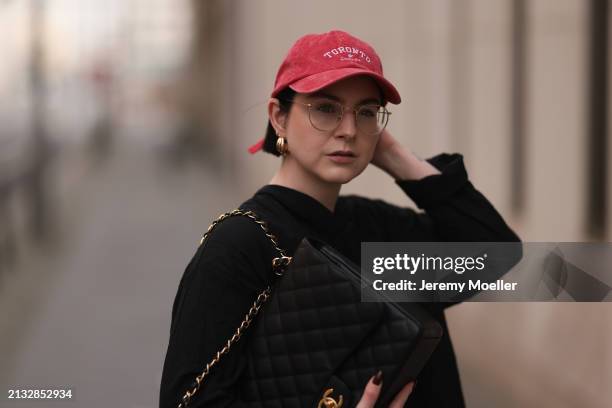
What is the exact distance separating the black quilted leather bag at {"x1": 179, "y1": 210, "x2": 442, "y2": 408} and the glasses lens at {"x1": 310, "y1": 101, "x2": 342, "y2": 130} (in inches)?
8.9

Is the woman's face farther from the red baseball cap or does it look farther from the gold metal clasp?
the gold metal clasp

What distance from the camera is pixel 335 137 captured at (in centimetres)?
184

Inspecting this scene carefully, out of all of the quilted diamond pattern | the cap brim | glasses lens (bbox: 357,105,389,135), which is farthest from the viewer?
glasses lens (bbox: 357,105,389,135)

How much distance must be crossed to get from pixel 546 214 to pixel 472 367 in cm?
99

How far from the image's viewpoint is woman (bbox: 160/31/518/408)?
1.70m

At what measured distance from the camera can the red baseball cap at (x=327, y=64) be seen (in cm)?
176

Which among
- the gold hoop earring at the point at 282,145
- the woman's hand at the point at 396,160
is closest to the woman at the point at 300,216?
the gold hoop earring at the point at 282,145

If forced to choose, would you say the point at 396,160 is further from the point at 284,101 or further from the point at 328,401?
the point at 328,401

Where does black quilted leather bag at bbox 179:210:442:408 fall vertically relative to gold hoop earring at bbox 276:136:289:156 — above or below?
below

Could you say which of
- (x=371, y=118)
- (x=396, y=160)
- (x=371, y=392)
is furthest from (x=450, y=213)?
(x=371, y=392)

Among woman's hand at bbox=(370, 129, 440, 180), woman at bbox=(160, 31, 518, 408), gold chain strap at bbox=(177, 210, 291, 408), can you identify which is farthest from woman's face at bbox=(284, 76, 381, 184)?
woman's hand at bbox=(370, 129, 440, 180)

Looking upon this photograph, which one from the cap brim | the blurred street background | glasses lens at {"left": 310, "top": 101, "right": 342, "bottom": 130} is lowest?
the blurred street background

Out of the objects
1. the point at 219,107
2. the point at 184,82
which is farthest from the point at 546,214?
the point at 184,82

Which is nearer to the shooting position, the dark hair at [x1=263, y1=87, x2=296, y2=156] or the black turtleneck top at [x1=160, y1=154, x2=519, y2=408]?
the black turtleneck top at [x1=160, y1=154, x2=519, y2=408]
